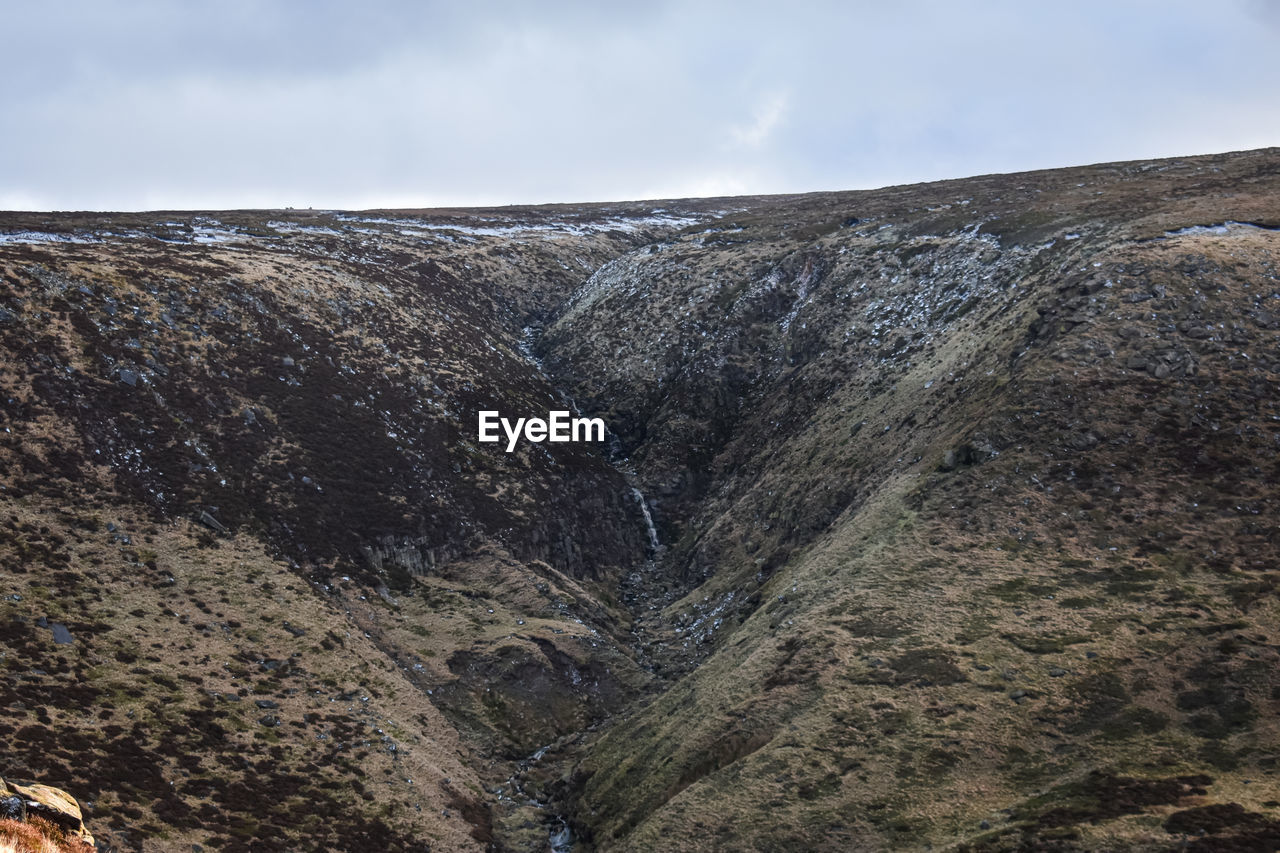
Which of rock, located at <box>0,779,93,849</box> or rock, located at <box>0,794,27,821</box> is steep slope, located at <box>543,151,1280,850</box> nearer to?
rock, located at <box>0,779,93,849</box>

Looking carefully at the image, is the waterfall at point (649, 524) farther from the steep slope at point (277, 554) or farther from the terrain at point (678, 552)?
the steep slope at point (277, 554)

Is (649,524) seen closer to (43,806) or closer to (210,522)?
(210,522)

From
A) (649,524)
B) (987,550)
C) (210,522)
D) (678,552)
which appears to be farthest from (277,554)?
(987,550)

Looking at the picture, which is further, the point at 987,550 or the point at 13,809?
the point at 987,550

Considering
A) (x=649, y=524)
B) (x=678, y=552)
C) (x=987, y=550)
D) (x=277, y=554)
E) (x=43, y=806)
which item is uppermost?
(x=987, y=550)

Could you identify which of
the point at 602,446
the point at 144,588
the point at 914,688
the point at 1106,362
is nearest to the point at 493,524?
the point at 602,446

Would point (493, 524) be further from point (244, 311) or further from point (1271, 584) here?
point (1271, 584)
